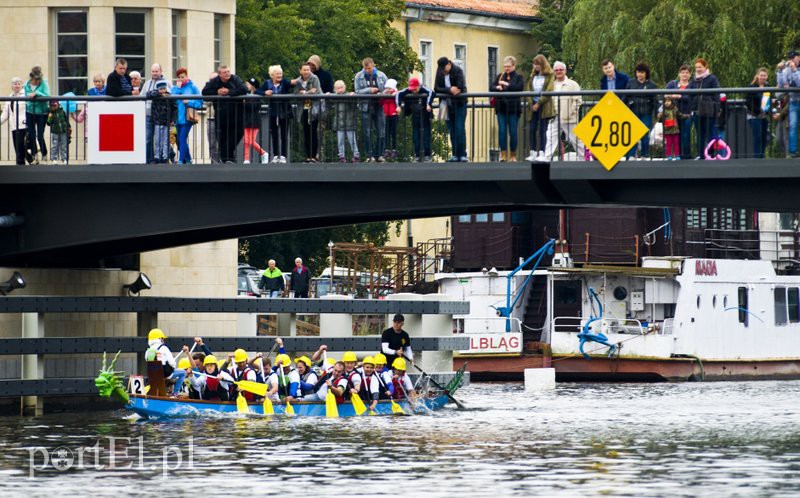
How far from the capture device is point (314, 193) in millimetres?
34781

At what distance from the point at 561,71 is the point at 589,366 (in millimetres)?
22686

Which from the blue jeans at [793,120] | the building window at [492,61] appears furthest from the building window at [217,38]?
the building window at [492,61]

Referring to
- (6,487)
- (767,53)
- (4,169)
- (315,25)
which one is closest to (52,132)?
(4,169)

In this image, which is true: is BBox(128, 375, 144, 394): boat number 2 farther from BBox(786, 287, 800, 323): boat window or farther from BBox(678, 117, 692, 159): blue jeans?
BBox(786, 287, 800, 323): boat window

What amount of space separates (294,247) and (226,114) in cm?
3339

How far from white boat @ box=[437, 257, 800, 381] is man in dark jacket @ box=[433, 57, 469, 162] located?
2230 cm

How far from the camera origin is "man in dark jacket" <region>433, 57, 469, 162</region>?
3419cm

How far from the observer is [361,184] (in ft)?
114

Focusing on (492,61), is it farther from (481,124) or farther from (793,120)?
(793,120)

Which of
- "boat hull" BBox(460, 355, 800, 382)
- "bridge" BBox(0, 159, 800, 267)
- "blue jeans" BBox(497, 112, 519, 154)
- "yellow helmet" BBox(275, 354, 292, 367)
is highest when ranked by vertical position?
"blue jeans" BBox(497, 112, 519, 154)

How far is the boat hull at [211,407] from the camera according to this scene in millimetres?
35906

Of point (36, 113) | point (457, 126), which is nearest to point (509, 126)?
point (457, 126)

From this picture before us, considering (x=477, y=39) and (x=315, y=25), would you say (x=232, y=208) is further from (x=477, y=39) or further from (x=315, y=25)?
(x=477, y=39)

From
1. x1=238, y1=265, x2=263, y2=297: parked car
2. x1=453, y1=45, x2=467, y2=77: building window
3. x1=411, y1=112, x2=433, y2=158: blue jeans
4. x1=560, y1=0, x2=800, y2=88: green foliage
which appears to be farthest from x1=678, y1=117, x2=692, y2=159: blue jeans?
x1=453, y1=45, x2=467, y2=77: building window
